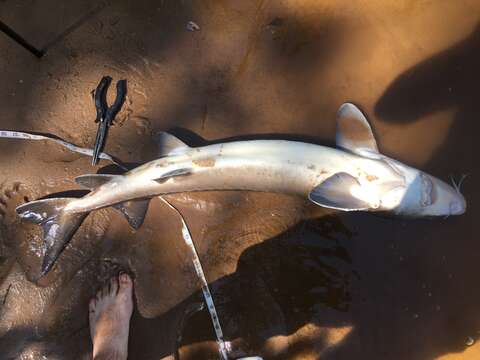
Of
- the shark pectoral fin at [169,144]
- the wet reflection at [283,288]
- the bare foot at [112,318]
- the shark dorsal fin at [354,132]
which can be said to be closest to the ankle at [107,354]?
the bare foot at [112,318]

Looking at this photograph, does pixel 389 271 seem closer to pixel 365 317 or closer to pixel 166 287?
pixel 365 317

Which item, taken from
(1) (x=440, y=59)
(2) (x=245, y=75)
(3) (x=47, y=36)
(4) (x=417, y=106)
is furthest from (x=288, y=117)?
(3) (x=47, y=36)

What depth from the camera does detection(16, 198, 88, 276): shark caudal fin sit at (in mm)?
3533

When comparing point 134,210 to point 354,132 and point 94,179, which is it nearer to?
point 94,179

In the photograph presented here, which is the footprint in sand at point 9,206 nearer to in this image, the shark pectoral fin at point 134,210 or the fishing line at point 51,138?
the fishing line at point 51,138

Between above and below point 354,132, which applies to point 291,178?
below

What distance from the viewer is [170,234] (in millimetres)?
3732

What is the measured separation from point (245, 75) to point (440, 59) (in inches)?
74.4

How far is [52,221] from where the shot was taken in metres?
3.56

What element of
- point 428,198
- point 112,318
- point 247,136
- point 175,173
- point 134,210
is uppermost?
point 247,136

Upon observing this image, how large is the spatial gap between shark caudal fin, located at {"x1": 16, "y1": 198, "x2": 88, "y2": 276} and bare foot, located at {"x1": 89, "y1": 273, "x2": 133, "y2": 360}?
589 millimetres

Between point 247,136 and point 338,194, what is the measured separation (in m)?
1.09

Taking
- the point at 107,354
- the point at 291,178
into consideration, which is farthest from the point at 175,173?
the point at 107,354

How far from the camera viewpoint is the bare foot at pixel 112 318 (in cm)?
350
